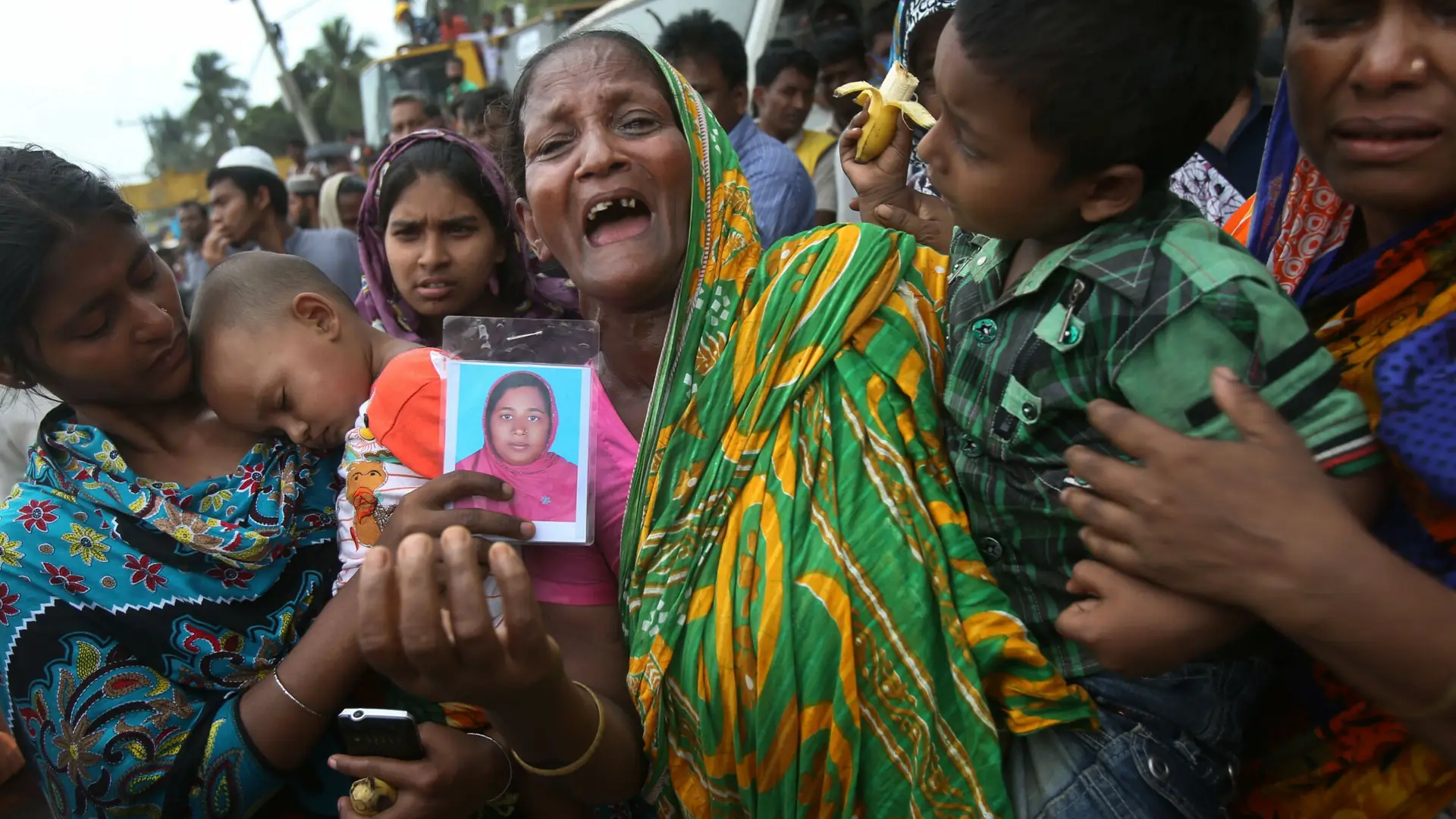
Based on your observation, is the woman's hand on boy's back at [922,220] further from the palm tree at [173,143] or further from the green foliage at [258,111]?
the palm tree at [173,143]

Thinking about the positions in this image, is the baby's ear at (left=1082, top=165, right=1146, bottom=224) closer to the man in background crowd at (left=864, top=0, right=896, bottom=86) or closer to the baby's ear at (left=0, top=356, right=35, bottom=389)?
the baby's ear at (left=0, top=356, right=35, bottom=389)

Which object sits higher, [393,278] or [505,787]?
[393,278]

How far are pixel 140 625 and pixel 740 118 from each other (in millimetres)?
3847

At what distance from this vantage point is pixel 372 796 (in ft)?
5.27

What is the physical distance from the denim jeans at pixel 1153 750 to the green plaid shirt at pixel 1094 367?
87mm

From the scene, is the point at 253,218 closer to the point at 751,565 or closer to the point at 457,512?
the point at 457,512

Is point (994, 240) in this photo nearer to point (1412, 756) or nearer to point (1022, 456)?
point (1022, 456)

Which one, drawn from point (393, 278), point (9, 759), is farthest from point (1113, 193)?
point (9, 759)

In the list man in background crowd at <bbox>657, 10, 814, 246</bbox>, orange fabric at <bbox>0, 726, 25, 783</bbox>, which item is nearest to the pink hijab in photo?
orange fabric at <bbox>0, 726, 25, 783</bbox>

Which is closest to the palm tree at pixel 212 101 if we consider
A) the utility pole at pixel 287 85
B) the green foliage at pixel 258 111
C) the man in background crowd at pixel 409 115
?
the green foliage at pixel 258 111

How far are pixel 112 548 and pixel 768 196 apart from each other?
2950 millimetres

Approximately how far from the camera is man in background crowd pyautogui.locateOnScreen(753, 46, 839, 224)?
6.01 metres

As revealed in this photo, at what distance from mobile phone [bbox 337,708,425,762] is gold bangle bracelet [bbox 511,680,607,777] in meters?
0.20

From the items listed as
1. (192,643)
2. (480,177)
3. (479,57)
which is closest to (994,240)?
(192,643)
